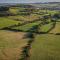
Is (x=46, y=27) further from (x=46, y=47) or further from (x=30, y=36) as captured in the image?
(x=46, y=47)

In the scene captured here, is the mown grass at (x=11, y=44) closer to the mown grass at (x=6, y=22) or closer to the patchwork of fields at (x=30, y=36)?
the patchwork of fields at (x=30, y=36)

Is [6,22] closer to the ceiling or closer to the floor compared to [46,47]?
closer to the ceiling

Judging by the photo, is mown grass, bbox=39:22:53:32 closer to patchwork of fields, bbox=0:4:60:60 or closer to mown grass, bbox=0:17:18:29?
patchwork of fields, bbox=0:4:60:60

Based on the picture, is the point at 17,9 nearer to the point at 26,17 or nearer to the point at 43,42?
the point at 26,17

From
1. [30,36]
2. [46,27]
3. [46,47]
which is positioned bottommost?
[46,47]

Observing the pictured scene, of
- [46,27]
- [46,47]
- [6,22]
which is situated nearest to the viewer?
[46,47]

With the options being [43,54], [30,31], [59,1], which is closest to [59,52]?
[43,54]

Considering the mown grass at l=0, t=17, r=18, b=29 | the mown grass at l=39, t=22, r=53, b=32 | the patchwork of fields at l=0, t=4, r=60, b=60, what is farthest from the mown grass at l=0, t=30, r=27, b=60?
the mown grass at l=39, t=22, r=53, b=32

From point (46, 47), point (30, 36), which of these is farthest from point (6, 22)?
point (46, 47)
